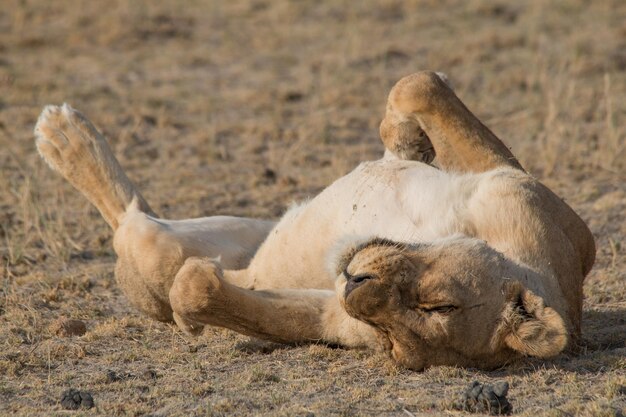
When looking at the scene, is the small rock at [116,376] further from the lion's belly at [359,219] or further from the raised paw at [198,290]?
the lion's belly at [359,219]

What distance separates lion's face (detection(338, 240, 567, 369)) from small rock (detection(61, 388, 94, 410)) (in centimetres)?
98

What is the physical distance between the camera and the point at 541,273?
167 inches

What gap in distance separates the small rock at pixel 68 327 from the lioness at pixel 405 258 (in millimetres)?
298

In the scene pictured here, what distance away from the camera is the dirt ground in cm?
415

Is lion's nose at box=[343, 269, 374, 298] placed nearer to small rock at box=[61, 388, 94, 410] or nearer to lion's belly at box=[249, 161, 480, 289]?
lion's belly at box=[249, 161, 480, 289]

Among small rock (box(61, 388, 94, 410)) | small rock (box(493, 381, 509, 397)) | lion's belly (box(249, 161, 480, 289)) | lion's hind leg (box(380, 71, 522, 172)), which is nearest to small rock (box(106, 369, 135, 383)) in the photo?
small rock (box(61, 388, 94, 410))

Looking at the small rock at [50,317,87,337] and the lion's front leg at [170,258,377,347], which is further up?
the lion's front leg at [170,258,377,347]

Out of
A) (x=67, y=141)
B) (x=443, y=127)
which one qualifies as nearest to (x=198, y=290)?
(x=443, y=127)

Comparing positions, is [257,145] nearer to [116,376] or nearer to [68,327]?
[68,327]

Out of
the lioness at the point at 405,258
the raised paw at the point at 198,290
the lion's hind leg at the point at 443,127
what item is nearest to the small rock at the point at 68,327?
the lioness at the point at 405,258

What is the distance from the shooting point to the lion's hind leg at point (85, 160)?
5844 millimetres

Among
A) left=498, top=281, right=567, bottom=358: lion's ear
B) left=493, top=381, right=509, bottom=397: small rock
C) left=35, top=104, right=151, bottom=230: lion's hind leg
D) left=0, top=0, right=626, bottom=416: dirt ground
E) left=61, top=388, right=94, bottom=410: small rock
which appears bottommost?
left=0, top=0, right=626, bottom=416: dirt ground

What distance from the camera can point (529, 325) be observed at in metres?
3.98

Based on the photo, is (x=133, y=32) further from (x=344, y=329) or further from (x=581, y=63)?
(x=344, y=329)
